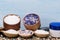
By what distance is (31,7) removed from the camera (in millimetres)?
1231

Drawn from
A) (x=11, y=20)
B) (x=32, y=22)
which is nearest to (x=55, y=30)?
(x=32, y=22)

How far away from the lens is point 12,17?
1.16m

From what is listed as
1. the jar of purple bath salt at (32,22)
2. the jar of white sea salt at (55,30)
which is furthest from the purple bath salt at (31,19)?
the jar of white sea salt at (55,30)

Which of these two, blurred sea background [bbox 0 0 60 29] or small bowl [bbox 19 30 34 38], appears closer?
small bowl [bbox 19 30 34 38]

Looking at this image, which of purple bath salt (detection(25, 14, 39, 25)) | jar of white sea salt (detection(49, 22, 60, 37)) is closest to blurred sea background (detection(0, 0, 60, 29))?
purple bath salt (detection(25, 14, 39, 25))

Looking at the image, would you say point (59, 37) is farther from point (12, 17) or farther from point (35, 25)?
point (12, 17)

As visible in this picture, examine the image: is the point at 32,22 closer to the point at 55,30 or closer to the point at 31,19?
the point at 31,19

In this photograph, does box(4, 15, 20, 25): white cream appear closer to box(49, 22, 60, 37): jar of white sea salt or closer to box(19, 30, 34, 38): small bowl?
box(19, 30, 34, 38): small bowl

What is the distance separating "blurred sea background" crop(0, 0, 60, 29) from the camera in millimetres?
1225

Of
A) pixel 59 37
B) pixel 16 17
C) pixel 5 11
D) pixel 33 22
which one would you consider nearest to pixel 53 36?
pixel 59 37

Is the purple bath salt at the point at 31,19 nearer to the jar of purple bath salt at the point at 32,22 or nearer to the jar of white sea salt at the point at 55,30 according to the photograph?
the jar of purple bath salt at the point at 32,22

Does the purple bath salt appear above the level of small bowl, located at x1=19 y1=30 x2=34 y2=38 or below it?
above

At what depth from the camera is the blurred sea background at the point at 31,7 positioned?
1.22m

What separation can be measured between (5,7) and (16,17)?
0.12 meters
